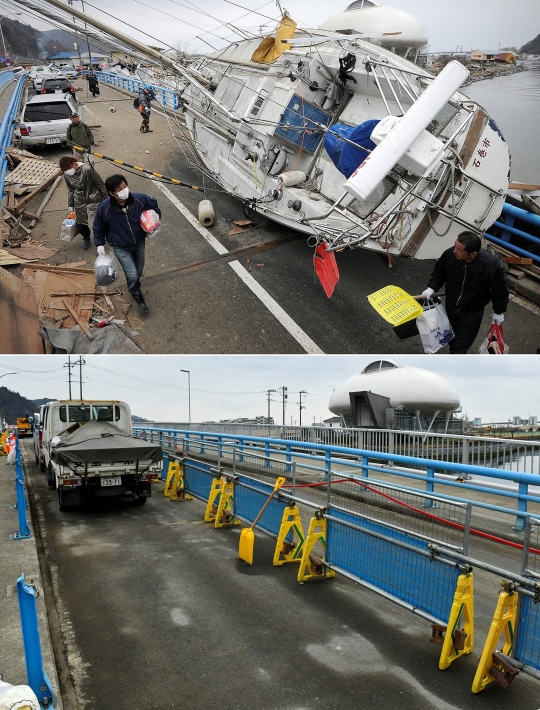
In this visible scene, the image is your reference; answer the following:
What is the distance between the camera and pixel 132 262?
789 cm

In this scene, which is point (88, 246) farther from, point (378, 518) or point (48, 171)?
point (378, 518)

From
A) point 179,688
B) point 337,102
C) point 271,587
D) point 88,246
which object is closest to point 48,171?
point 88,246

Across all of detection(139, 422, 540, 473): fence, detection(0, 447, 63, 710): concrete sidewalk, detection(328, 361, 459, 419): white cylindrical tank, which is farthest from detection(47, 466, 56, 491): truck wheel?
detection(328, 361, 459, 419): white cylindrical tank

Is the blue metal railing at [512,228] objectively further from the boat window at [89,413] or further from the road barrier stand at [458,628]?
the boat window at [89,413]

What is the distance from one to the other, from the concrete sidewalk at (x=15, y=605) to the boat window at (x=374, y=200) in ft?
21.4

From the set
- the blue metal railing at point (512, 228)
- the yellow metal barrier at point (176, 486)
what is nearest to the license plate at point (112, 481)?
the yellow metal barrier at point (176, 486)

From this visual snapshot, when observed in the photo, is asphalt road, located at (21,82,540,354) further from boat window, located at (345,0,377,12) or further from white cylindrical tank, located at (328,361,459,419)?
white cylindrical tank, located at (328,361,459,419)

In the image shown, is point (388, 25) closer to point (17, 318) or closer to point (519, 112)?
point (17, 318)

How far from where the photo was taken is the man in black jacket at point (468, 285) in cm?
602

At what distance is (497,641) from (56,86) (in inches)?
1293

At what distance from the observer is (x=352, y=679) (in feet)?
11.6

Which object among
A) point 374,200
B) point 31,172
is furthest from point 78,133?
point 374,200

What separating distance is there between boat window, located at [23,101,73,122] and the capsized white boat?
394 centimetres

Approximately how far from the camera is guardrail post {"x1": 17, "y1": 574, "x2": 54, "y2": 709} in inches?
103
